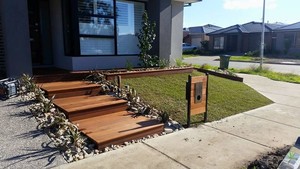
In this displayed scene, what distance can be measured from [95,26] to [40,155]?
5.23m

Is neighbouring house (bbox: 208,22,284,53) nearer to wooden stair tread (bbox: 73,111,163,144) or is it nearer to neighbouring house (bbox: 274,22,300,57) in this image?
neighbouring house (bbox: 274,22,300,57)

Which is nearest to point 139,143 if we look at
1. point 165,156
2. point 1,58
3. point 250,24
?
point 165,156

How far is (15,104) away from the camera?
195 inches

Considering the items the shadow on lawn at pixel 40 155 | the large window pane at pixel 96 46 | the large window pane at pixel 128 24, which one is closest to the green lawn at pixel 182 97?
the large window pane at pixel 96 46

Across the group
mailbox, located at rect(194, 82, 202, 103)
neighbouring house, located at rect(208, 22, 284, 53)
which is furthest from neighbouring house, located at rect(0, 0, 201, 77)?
neighbouring house, located at rect(208, 22, 284, 53)

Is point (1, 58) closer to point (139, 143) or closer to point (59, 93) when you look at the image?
point (59, 93)

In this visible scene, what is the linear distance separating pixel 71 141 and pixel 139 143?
110cm

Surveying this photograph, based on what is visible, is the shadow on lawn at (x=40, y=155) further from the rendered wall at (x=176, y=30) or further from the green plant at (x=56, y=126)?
the rendered wall at (x=176, y=30)

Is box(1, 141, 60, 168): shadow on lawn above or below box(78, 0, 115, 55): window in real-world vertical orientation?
below

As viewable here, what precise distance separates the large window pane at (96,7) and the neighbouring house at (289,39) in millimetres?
28756

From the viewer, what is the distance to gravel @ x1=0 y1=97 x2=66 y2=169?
11.0 ft

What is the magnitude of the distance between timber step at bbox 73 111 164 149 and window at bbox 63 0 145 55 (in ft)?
11.2

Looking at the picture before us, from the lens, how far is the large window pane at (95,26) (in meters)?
7.66

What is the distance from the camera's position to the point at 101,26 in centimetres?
808
